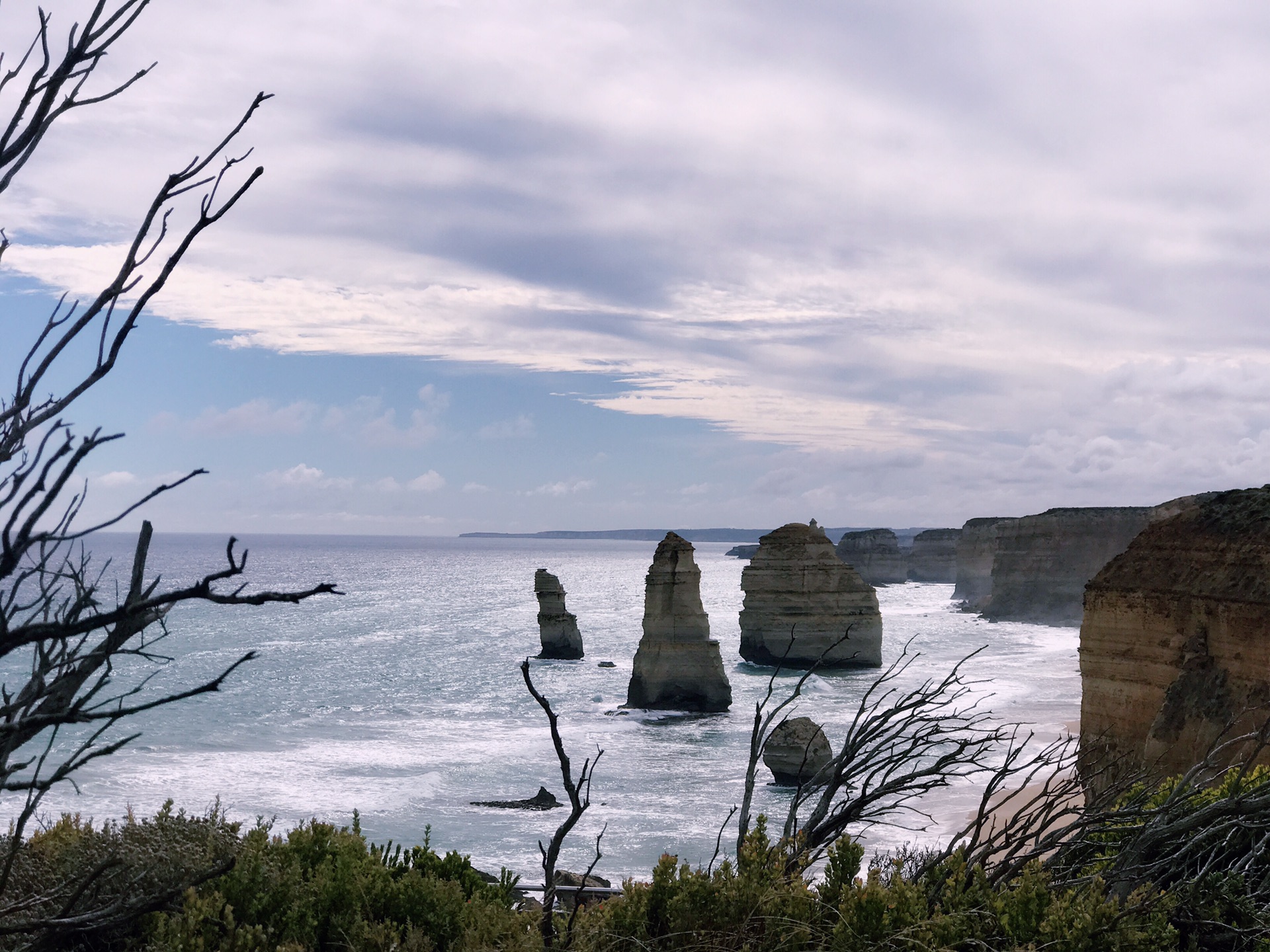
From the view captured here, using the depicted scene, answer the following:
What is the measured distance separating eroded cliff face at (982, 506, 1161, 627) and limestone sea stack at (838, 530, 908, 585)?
49098 mm

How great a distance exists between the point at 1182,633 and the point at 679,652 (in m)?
30.6

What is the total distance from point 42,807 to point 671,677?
2576cm

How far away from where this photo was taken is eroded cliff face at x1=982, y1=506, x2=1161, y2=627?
263ft

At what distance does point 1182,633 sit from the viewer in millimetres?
17359

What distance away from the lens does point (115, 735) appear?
43125 millimetres

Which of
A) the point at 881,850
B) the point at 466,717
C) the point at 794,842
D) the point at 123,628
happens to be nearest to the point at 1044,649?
the point at 466,717

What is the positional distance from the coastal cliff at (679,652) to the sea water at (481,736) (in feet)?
5.21

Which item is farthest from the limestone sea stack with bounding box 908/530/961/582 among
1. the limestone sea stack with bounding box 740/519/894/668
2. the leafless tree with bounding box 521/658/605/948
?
the leafless tree with bounding box 521/658/605/948

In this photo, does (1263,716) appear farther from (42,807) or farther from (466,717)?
(466,717)

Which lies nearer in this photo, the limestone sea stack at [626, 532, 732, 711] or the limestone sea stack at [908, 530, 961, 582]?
the limestone sea stack at [626, 532, 732, 711]

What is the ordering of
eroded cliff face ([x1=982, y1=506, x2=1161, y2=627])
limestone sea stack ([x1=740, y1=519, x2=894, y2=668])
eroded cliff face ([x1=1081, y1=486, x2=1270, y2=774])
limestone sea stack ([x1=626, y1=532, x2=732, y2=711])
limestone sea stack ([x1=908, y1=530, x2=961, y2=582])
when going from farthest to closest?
limestone sea stack ([x1=908, y1=530, x2=961, y2=582]), eroded cliff face ([x1=982, y1=506, x2=1161, y2=627]), limestone sea stack ([x1=740, y1=519, x2=894, y2=668]), limestone sea stack ([x1=626, y1=532, x2=732, y2=711]), eroded cliff face ([x1=1081, y1=486, x2=1270, y2=774])

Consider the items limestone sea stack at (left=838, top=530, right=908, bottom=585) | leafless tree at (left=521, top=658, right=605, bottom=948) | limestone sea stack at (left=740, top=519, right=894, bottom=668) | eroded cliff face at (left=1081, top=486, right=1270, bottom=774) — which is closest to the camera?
leafless tree at (left=521, top=658, right=605, bottom=948)

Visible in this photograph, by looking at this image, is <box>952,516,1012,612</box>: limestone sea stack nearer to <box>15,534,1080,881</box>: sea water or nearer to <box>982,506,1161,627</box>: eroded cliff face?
<box>982,506,1161,627</box>: eroded cliff face

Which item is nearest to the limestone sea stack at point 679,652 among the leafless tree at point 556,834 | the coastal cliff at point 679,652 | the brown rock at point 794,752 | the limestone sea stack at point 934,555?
the coastal cliff at point 679,652
